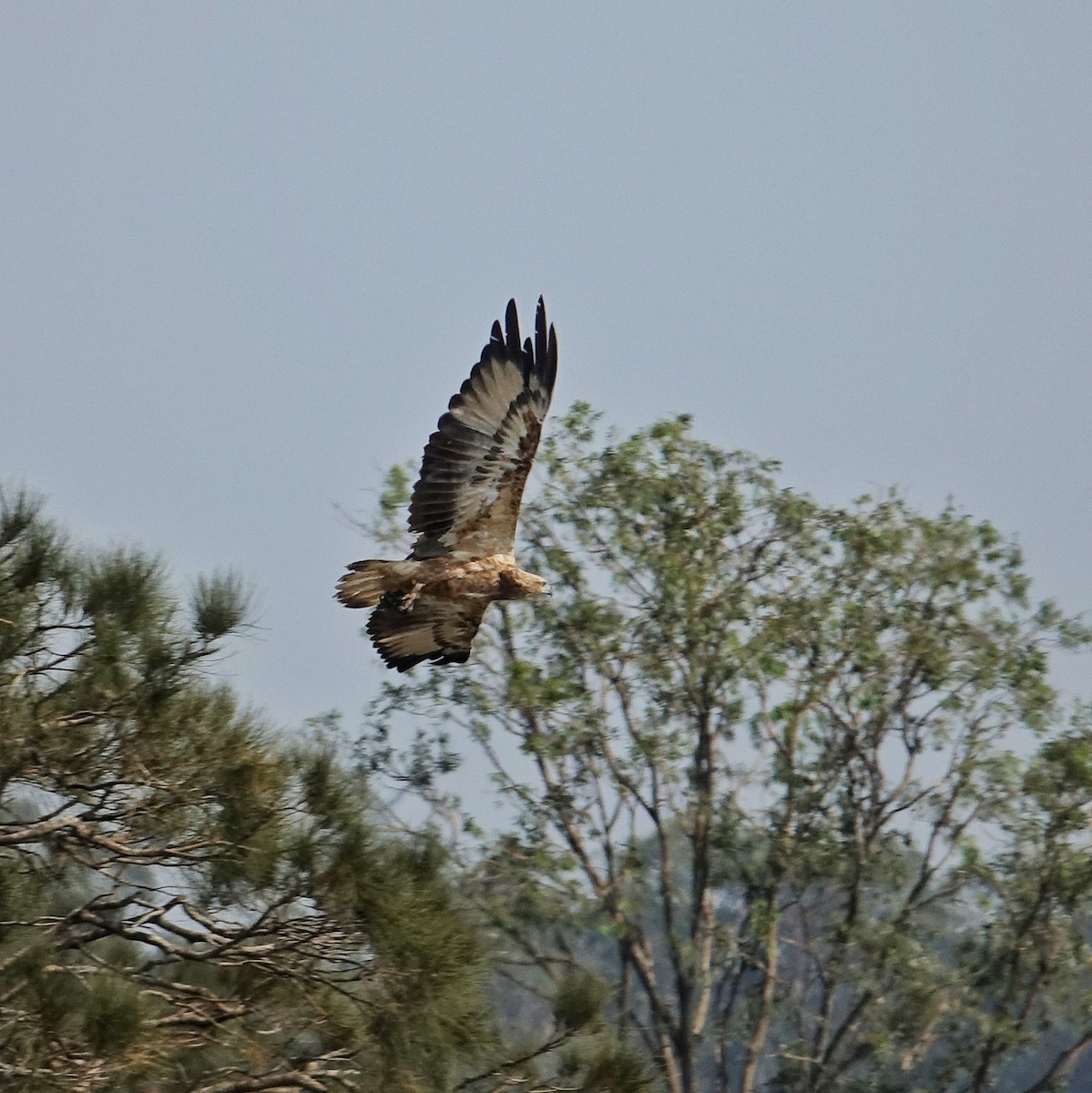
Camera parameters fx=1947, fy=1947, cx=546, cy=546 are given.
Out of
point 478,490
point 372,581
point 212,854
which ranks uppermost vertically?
point 478,490

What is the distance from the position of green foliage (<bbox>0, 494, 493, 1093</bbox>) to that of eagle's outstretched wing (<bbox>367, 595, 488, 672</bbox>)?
3.54ft

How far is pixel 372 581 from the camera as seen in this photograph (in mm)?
6961

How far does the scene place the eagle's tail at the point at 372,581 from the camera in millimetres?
6883

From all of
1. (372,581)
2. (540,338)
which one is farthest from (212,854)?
(540,338)

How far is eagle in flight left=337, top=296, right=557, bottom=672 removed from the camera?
6.91 metres

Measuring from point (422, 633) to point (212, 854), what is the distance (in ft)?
5.12

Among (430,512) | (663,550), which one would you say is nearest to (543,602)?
(663,550)

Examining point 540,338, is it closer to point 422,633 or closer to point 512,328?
point 512,328

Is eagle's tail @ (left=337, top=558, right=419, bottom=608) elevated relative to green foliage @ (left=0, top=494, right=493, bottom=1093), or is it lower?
elevated

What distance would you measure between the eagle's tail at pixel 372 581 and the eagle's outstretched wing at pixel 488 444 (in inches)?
4.8

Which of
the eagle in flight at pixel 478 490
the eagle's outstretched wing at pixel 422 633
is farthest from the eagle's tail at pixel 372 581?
the eagle's outstretched wing at pixel 422 633

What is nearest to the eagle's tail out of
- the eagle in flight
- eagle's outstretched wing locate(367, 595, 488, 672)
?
the eagle in flight

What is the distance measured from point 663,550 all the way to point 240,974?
618 centimetres

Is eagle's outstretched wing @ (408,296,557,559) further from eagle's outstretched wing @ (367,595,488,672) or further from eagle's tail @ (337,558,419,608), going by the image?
eagle's outstretched wing @ (367,595,488,672)
